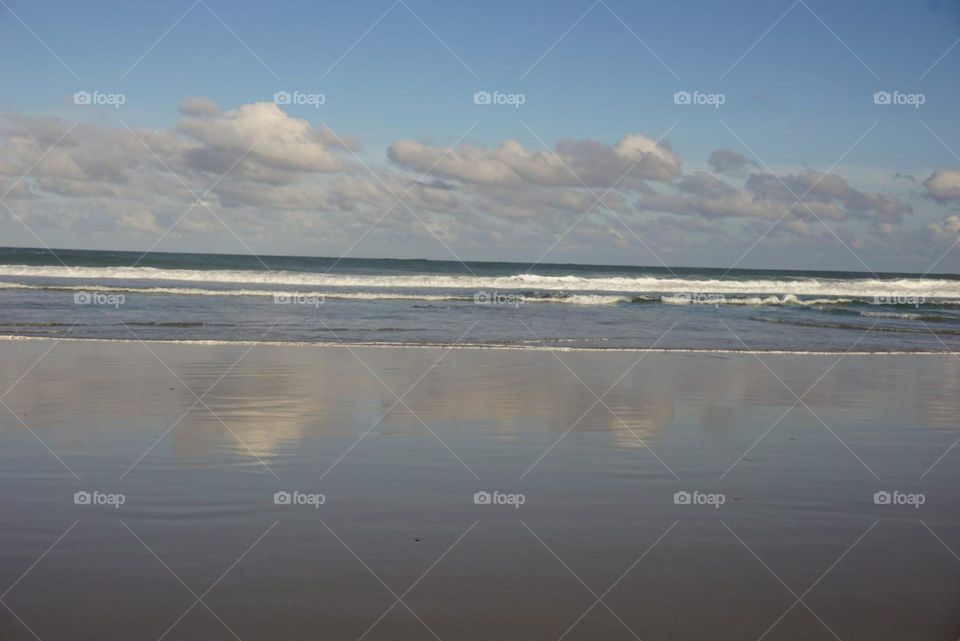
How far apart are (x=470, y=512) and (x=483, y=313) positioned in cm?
1829

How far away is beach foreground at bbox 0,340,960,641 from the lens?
3.78 meters

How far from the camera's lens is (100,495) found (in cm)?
540

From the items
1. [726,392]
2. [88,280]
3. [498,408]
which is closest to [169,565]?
[498,408]

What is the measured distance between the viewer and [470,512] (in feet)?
17.2

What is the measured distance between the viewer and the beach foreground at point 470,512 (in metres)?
3.78

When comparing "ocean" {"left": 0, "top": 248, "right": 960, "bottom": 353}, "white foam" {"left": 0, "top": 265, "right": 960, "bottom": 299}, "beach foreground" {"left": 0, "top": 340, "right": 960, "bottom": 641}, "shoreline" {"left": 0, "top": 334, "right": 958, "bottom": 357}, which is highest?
"white foam" {"left": 0, "top": 265, "right": 960, "bottom": 299}

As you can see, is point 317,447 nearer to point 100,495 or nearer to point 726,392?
point 100,495

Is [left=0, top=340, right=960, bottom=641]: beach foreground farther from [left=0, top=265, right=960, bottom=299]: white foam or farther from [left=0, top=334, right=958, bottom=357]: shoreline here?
[left=0, top=265, right=960, bottom=299]: white foam

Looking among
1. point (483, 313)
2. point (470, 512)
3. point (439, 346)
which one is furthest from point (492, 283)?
point (470, 512)

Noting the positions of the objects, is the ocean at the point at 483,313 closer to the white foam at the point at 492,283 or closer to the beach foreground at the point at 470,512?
the white foam at the point at 492,283

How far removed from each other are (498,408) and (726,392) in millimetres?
3058

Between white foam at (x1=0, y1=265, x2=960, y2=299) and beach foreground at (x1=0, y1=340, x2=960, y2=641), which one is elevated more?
white foam at (x1=0, y1=265, x2=960, y2=299)

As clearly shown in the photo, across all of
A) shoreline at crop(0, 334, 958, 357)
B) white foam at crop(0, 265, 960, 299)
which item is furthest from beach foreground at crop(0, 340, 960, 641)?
white foam at crop(0, 265, 960, 299)

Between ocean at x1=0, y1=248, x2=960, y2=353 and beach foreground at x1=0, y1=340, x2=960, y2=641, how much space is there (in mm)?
Answer: 6724
